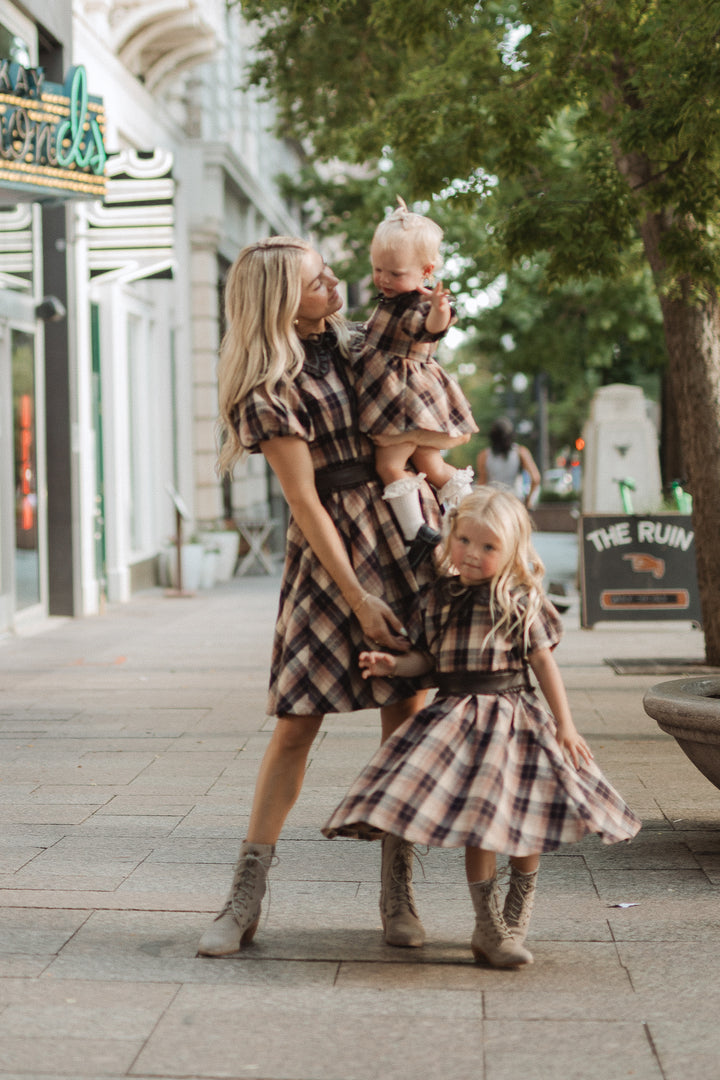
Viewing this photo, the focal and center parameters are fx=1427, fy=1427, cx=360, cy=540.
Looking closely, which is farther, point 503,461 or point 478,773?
point 503,461

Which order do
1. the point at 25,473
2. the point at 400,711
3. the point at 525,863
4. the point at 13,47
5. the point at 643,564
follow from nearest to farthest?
the point at 525,863, the point at 400,711, the point at 643,564, the point at 13,47, the point at 25,473

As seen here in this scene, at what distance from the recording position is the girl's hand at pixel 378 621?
363 cm

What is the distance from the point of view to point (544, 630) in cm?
369

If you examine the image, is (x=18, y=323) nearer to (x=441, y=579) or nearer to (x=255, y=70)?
(x=255, y=70)

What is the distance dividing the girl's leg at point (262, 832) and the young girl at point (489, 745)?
0.25m

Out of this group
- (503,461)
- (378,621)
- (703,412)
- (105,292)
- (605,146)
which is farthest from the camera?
(105,292)

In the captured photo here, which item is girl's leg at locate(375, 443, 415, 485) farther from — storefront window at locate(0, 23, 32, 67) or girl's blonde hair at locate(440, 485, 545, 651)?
storefront window at locate(0, 23, 32, 67)

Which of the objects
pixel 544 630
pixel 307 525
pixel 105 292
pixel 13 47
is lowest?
pixel 544 630

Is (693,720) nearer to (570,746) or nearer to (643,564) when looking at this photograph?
(570,746)

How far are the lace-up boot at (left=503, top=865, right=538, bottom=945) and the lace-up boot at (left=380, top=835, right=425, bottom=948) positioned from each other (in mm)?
264

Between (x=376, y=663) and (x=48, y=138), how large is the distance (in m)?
8.06

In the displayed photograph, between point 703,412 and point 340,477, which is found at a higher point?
point 703,412

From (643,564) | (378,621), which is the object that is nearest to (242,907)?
(378,621)

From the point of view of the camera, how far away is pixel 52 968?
369cm
